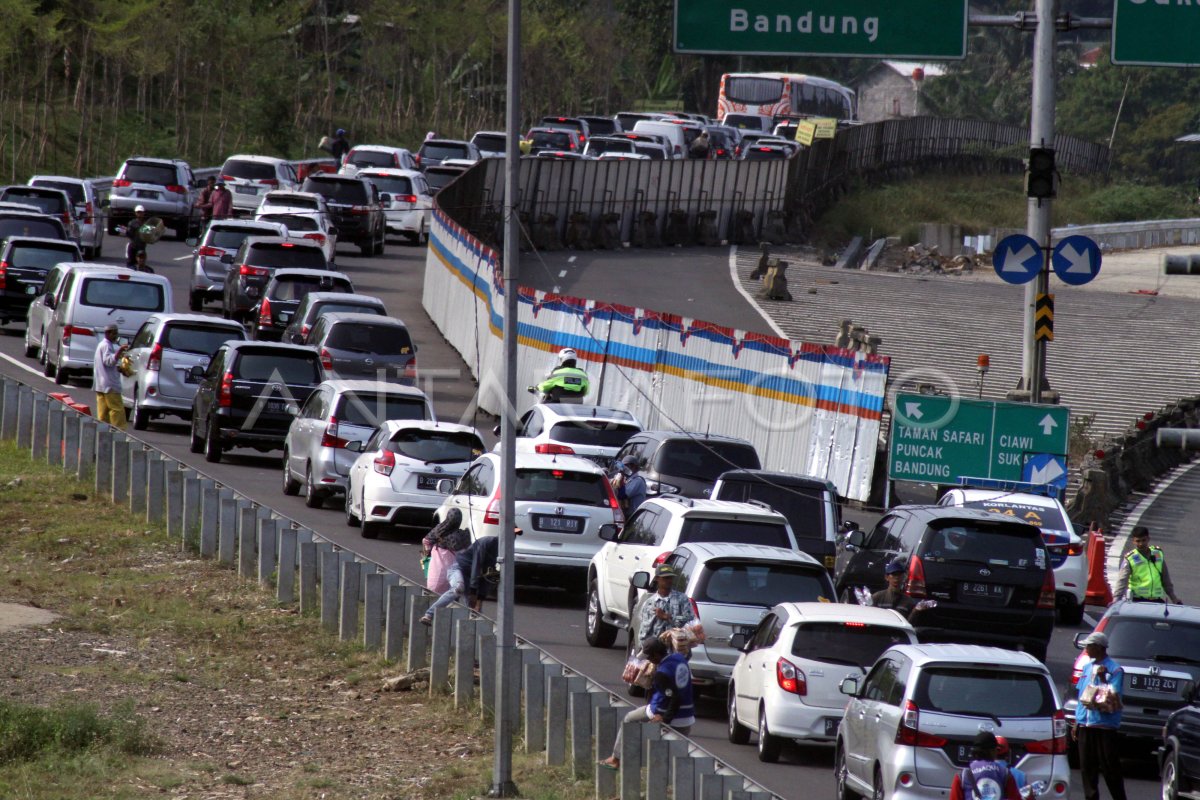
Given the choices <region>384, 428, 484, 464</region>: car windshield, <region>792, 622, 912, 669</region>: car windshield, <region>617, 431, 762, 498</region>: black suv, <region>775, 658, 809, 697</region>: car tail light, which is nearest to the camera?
<region>775, 658, 809, 697</region>: car tail light

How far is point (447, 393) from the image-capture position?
1419 inches

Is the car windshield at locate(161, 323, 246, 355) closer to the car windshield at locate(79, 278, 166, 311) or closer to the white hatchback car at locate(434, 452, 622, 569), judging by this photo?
the car windshield at locate(79, 278, 166, 311)

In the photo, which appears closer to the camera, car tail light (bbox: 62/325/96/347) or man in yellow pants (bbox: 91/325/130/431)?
man in yellow pants (bbox: 91/325/130/431)

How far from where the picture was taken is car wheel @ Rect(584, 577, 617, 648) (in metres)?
19.0

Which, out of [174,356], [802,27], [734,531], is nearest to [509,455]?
[734,531]

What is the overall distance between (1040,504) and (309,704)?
9.72 m

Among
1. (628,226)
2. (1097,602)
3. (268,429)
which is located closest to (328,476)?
(268,429)

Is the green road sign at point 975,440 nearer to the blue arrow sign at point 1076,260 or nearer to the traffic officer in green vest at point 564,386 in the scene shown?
the blue arrow sign at point 1076,260

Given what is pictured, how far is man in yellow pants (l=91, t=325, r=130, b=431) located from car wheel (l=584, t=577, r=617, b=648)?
11.5 meters

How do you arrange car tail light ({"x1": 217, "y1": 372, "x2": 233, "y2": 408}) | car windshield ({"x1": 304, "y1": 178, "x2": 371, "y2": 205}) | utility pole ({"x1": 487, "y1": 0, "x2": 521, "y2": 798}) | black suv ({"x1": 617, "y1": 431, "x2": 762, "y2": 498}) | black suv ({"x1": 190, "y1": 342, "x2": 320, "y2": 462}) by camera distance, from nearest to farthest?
utility pole ({"x1": 487, "y1": 0, "x2": 521, "y2": 798})
black suv ({"x1": 617, "y1": 431, "x2": 762, "y2": 498})
car tail light ({"x1": 217, "y1": 372, "x2": 233, "y2": 408})
black suv ({"x1": 190, "y1": 342, "x2": 320, "y2": 462})
car windshield ({"x1": 304, "y1": 178, "x2": 371, "y2": 205})

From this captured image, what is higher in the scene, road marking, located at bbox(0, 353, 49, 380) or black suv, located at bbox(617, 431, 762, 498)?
road marking, located at bbox(0, 353, 49, 380)

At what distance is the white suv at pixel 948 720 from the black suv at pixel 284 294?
75.3 feet

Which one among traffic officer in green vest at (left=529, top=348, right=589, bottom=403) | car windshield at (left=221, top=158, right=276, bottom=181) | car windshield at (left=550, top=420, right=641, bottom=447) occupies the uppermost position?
car windshield at (left=221, top=158, right=276, bottom=181)

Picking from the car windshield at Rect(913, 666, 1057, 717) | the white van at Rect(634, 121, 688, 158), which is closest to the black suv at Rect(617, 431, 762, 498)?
the car windshield at Rect(913, 666, 1057, 717)
